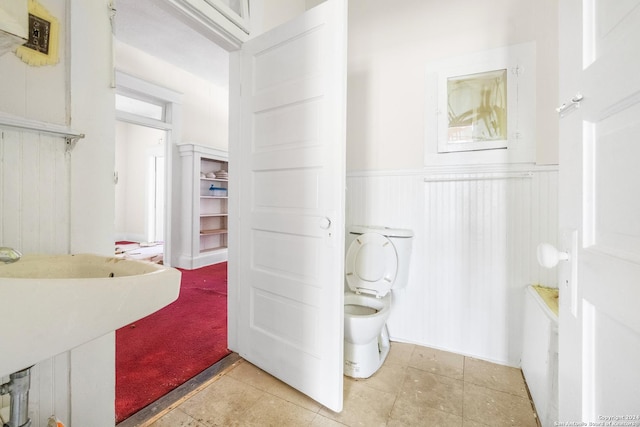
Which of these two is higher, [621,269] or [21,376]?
[621,269]

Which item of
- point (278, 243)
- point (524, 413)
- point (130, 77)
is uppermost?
point (130, 77)

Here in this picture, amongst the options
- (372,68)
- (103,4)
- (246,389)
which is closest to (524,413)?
(246,389)

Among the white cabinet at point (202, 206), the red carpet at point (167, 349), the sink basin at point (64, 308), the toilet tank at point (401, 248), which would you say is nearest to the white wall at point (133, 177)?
the white cabinet at point (202, 206)

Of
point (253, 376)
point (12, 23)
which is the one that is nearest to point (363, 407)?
point (253, 376)

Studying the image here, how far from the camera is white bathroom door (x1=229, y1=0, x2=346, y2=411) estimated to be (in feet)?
4.10

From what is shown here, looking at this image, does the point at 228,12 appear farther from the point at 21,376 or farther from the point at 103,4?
the point at 21,376

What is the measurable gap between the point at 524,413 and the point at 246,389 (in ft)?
4.60

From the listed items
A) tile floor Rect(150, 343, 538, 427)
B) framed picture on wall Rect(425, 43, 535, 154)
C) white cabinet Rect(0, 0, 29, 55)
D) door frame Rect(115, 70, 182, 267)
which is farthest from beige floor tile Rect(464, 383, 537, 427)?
door frame Rect(115, 70, 182, 267)

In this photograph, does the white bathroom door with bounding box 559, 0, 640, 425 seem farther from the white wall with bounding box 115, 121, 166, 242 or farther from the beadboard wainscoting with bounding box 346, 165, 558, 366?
the white wall with bounding box 115, 121, 166, 242

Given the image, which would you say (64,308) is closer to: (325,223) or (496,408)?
(325,223)

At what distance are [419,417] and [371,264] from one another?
828mm

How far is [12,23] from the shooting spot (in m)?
0.55

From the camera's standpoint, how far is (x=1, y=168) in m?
0.84

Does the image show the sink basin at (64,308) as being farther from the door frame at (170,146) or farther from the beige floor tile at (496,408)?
the door frame at (170,146)
